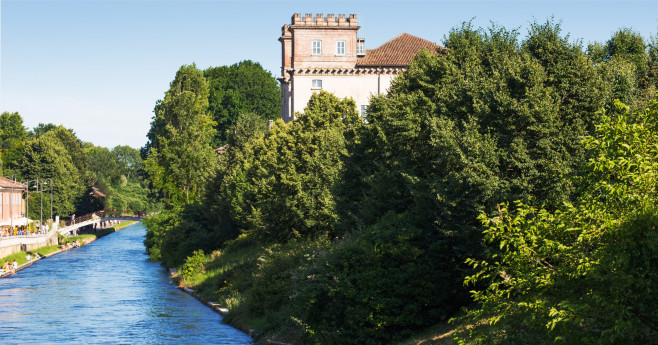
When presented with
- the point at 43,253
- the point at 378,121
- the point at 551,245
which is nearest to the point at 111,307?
the point at 378,121

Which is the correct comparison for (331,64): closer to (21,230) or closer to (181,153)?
(181,153)

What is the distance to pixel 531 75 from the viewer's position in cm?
2759

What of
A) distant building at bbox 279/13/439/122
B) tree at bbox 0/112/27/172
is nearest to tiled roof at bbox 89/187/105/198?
tree at bbox 0/112/27/172

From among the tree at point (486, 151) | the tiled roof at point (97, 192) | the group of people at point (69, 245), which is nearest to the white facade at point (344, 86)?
the tree at point (486, 151)

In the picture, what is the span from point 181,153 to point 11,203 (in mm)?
33799

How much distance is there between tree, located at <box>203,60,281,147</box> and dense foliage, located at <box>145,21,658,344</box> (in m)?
67.5

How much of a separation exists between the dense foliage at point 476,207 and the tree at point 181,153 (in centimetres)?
3049

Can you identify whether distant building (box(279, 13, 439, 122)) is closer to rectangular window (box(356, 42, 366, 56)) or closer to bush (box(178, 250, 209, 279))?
rectangular window (box(356, 42, 366, 56))

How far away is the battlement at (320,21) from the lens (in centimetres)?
6800

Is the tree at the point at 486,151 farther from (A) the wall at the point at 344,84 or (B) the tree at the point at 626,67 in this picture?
(A) the wall at the point at 344,84

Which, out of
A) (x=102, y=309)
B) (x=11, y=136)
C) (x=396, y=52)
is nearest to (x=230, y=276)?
(x=102, y=309)

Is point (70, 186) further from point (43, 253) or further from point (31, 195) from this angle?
point (43, 253)

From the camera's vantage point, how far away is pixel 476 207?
2519 centimetres

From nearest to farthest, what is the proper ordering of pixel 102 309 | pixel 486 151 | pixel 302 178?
pixel 486 151
pixel 102 309
pixel 302 178
